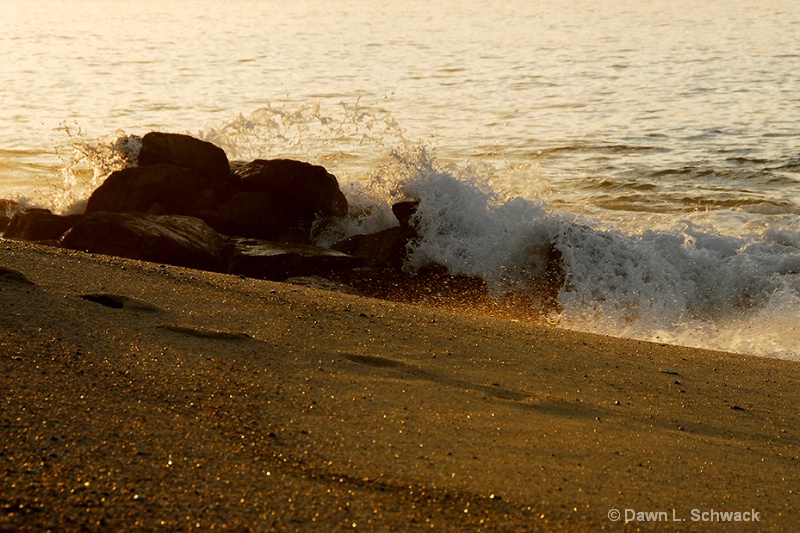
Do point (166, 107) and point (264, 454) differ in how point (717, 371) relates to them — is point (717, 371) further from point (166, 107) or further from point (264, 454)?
point (166, 107)

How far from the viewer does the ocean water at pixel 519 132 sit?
24.3 ft

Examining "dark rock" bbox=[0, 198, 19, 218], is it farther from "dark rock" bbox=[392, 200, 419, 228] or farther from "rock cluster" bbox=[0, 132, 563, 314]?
"dark rock" bbox=[392, 200, 419, 228]

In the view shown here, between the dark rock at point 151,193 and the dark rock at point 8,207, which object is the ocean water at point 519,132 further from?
the dark rock at point 151,193

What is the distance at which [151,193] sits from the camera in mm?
8281

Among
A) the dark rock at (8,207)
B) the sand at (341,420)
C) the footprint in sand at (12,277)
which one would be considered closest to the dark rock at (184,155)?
the dark rock at (8,207)

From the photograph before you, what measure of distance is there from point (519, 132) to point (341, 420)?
461 inches

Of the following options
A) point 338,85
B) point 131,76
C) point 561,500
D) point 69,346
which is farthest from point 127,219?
point 131,76

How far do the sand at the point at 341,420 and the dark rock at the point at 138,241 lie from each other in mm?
1803

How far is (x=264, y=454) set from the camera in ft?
9.18

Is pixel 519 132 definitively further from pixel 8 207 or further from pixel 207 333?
pixel 207 333

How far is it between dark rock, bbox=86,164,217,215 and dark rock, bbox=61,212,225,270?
131 centimetres

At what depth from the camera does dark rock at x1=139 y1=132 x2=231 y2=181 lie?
8.59 metres

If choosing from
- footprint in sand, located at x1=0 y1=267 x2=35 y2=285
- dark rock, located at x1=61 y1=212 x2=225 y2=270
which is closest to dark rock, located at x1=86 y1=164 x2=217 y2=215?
dark rock, located at x1=61 y1=212 x2=225 y2=270

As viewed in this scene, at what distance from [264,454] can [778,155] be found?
11.0 metres
